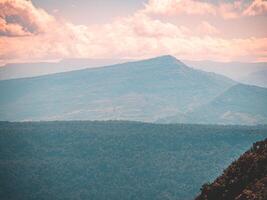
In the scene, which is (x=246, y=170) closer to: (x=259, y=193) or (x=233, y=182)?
(x=233, y=182)

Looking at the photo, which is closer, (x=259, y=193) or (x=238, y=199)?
(x=259, y=193)

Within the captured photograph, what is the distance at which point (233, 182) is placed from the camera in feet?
263

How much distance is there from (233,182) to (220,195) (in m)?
3.04

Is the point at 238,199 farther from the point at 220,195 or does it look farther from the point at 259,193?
the point at 220,195

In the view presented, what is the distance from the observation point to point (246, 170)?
8112cm

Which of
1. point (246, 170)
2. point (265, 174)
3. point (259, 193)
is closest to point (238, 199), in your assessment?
point (259, 193)

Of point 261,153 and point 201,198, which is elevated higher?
point 261,153

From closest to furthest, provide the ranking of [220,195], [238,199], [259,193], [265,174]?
[259,193], [238,199], [265,174], [220,195]

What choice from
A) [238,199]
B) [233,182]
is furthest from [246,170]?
[238,199]

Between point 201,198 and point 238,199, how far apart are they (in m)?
17.2

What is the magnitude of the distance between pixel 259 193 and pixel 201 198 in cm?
2172

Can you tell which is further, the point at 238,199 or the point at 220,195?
the point at 220,195

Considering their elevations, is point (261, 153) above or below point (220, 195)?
above

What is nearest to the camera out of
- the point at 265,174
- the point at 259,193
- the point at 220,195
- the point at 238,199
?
the point at 259,193
